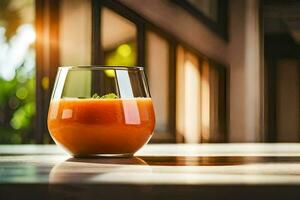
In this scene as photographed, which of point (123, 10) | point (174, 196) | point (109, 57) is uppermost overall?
point (123, 10)

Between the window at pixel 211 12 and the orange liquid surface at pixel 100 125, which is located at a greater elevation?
the window at pixel 211 12

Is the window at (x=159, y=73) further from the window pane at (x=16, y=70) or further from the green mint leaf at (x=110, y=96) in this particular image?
the green mint leaf at (x=110, y=96)

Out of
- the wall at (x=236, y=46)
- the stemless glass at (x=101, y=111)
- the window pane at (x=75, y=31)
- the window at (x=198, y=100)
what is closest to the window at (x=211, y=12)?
the wall at (x=236, y=46)

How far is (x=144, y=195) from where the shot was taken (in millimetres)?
582

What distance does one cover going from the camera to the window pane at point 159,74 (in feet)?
8.87

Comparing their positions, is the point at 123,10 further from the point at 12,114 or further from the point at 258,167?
the point at 12,114

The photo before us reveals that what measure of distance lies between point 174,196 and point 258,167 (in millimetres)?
261

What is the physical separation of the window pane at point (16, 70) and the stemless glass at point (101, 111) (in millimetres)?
2853

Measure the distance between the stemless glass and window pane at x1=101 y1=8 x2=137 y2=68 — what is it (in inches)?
67.4

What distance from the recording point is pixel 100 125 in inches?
36.1

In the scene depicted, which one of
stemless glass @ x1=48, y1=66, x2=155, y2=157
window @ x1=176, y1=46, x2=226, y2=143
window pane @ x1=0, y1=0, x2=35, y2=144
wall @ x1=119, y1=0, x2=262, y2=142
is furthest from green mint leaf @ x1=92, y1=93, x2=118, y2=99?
window pane @ x1=0, y1=0, x2=35, y2=144

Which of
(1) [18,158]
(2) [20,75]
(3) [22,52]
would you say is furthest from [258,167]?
(2) [20,75]

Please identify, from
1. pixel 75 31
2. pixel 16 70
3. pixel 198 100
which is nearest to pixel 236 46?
pixel 198 100

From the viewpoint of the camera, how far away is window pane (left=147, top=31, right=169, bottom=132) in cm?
270
